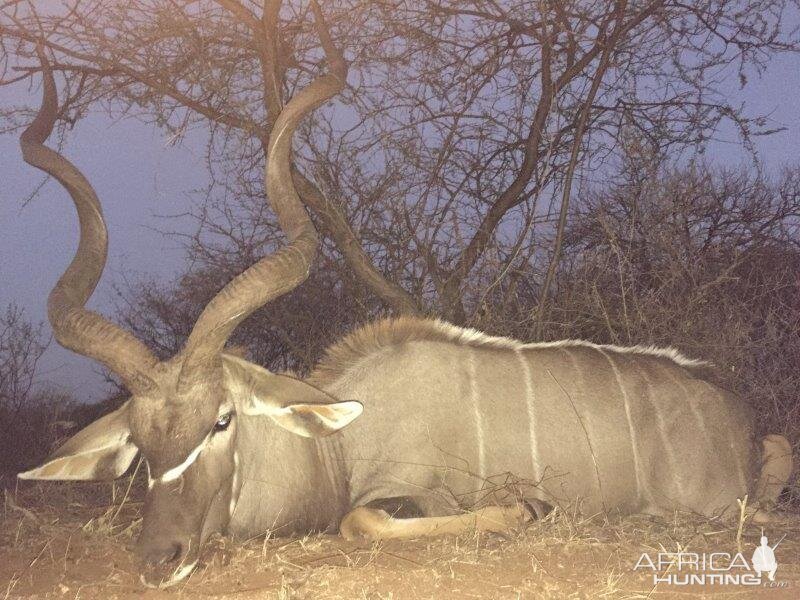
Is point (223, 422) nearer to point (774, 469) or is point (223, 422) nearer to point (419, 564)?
point (419, 564)

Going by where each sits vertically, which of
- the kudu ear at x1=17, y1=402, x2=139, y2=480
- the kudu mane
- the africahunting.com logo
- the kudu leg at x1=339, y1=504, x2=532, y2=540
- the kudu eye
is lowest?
the africahunting.com logo

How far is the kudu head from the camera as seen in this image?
94.4 inches

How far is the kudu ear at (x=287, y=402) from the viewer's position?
8.77ft

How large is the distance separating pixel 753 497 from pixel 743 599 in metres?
1.51

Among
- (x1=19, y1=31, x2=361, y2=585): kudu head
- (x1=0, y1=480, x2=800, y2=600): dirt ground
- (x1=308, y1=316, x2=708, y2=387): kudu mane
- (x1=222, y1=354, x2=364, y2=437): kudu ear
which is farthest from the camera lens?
(x1=308, y1=316, x2=708, y2=387): kudu mane

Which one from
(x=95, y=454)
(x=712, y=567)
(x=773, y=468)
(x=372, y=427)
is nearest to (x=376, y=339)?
(x=372, y=427)

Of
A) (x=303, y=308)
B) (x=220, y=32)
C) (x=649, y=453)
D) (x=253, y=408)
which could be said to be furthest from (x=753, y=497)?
(x=220, y=32)

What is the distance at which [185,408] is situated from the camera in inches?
99.3

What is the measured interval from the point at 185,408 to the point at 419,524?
0.78 m

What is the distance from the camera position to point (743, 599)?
6.77 feet

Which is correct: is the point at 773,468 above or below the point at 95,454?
below

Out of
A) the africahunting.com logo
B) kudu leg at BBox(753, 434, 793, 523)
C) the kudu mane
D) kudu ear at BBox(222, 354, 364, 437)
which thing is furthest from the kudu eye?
kudu leg at BBox(753, 434, 793, 523)

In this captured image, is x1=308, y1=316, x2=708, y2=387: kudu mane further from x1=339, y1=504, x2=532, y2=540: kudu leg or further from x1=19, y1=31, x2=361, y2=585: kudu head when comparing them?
x1=339, y1=504, x2=532, y2=540: kudu leg

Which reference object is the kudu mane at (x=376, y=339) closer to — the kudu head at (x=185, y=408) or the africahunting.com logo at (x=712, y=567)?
the kudu head at (x=185, y=408)
